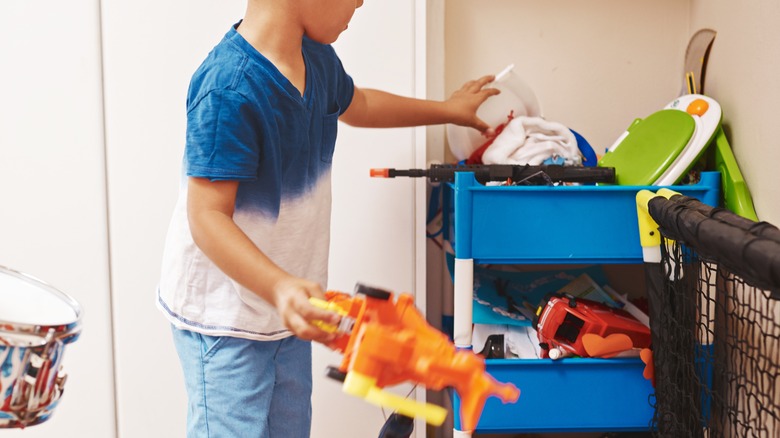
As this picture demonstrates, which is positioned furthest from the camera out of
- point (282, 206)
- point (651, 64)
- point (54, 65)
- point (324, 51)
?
point (651, 64)

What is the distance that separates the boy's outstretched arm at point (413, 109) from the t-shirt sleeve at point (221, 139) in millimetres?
350

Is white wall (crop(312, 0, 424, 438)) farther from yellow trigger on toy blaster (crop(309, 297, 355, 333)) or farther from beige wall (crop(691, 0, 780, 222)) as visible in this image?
yellow trigger on toy blaster (crop(309, 297, 355, 333))

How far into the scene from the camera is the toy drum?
597 mm

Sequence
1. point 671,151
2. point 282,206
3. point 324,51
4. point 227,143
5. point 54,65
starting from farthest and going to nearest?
point 54,65 → point 671,151 → point 324,51 → point 282,206 → point 227,143

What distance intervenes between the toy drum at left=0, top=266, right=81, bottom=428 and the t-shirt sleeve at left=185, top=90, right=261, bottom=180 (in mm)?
192

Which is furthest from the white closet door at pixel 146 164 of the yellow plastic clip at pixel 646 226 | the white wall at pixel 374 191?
the yellow plastic clip at pixel 646 226

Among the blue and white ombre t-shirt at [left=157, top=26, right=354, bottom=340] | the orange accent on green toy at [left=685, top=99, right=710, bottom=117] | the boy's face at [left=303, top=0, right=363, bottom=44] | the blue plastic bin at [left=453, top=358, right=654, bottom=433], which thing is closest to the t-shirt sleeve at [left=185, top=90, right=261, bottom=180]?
the blue and white ombre t-shirt at [left=157, top=26, right=354, bottom=340]

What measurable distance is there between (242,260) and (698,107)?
85 cm

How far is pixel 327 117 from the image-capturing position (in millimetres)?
950

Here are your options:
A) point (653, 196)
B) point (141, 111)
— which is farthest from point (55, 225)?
point (653, 196)

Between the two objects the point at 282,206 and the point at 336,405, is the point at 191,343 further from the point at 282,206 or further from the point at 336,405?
the point at 336,405

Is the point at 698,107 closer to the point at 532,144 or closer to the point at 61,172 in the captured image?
the point at 532,144

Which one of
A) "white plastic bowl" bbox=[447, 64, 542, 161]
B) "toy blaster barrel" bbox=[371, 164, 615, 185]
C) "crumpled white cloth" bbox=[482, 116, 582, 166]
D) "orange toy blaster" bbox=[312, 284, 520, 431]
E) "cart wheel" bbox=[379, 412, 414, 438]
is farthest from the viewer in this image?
"white plastic bowl" bbox=[447, 64, 542, 161]

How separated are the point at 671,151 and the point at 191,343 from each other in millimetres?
777
